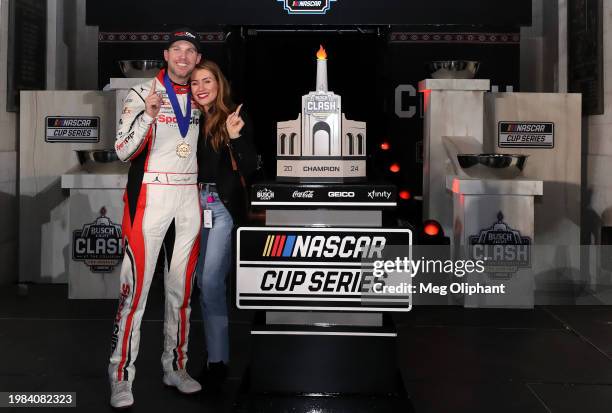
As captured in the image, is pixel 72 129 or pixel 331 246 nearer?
pixel 331 246

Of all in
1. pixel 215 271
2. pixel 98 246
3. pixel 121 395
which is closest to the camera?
pixel 121 395

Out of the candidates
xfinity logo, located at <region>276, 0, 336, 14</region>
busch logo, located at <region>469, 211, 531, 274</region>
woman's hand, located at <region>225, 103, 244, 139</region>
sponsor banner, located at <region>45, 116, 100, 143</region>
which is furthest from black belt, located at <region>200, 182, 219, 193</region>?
xfinity logo, located at <region>276, 0, 336, 14</region>

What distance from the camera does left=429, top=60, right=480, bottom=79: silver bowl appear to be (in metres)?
6.13

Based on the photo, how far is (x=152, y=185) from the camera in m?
3.20

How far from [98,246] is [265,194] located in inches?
109

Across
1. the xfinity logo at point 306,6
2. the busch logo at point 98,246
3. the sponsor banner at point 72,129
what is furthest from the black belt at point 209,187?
the xfinity logo at point 306,6

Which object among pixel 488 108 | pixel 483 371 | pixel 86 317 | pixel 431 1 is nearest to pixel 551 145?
pixel 488 108

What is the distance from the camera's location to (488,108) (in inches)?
245

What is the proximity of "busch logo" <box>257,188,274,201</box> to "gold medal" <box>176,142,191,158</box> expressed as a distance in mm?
397

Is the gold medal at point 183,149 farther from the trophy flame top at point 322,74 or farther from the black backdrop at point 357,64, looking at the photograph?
the black backdrop at point 357,64

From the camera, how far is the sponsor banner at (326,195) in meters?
3.06

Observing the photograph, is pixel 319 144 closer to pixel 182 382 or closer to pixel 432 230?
pixel 182 382

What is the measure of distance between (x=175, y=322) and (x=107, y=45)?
5.87m

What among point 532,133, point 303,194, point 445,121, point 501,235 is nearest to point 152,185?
point 303,194
